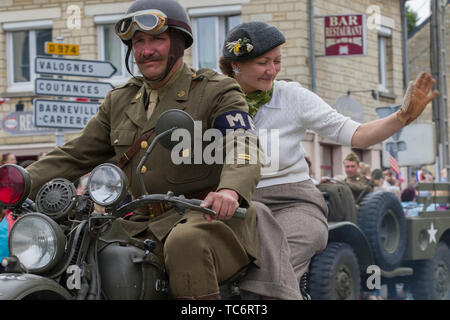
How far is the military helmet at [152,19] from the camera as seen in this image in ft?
12.7

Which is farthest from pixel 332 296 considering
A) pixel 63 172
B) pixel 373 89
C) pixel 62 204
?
pixel 373 89

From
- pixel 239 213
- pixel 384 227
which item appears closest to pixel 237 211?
pixel 239 213

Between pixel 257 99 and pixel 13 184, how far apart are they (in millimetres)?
1734

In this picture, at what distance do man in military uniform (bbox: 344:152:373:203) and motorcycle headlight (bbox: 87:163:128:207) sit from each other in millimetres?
7183

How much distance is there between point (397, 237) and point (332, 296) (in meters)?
1.77

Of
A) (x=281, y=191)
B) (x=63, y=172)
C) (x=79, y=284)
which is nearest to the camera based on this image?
(x=79, y=284)

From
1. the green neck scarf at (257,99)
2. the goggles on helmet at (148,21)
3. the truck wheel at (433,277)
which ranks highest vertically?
the goggles on helmet at (148,21)

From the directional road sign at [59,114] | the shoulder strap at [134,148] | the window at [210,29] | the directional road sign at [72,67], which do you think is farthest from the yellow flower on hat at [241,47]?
the window at [210,29]

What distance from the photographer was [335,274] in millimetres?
8844

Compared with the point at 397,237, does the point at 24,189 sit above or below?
above

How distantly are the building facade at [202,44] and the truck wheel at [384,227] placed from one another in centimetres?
1158

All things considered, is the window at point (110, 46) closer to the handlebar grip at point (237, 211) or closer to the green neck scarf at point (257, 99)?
the green neck scarf at point (257, 99)

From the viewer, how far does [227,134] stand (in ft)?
12.6
